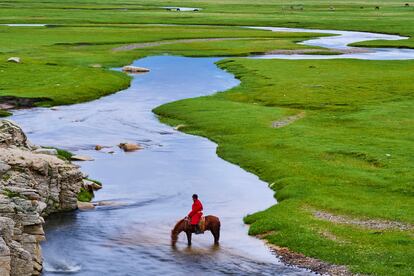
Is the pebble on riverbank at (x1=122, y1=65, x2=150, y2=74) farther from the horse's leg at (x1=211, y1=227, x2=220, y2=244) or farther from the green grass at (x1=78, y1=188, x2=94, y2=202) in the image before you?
the horse's leg at (x1=211, y1=227, x2=220, y2=244)

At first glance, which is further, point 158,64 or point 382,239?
point 158,64

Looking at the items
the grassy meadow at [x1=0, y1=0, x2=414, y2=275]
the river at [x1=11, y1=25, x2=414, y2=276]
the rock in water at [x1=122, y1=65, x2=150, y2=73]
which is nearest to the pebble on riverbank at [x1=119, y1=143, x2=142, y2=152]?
the river at [x1=11, y1=25, x2=414, y2=276]

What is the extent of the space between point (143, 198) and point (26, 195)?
11.6 meters

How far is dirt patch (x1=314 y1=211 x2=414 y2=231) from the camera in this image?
41.5m

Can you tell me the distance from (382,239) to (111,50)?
100m

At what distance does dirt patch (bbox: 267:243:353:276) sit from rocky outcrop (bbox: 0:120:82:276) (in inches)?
460

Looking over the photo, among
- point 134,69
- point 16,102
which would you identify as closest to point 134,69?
point 134,69

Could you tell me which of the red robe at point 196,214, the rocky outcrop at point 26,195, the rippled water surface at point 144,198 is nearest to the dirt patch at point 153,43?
the rippled water surface at point 144,198

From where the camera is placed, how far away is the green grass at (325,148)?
1574 inches

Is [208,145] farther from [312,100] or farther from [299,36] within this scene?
[299,36]

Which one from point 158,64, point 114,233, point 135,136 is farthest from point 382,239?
point 158,64

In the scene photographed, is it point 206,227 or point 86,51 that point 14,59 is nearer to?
point 86,51

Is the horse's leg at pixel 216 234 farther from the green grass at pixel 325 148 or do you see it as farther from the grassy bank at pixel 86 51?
the grassy bank at pixel 86 51

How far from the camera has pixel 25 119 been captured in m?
75.2
